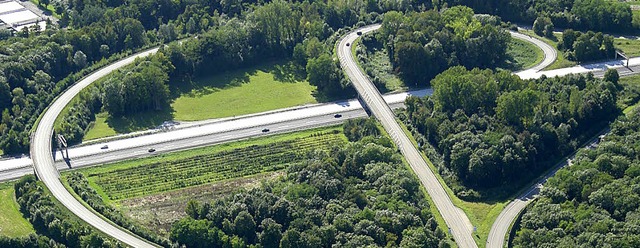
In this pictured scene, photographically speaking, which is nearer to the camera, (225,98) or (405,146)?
(405,146)

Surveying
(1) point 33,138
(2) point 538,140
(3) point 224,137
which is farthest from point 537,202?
(1) point 33,138

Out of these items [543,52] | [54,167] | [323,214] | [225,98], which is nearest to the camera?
[323,214]

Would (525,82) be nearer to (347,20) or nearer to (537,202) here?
(537,202)

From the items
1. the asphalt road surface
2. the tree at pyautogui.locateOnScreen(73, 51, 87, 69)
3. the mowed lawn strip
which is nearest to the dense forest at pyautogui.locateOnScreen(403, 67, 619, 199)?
the asphalt road surface

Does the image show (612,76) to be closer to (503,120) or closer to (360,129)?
(503,120)

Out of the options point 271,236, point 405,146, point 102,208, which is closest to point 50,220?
point 102,208

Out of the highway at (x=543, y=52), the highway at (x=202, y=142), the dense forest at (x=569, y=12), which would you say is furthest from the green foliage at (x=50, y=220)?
the dense forest at (x=569, y=12)

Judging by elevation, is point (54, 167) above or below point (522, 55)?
below
